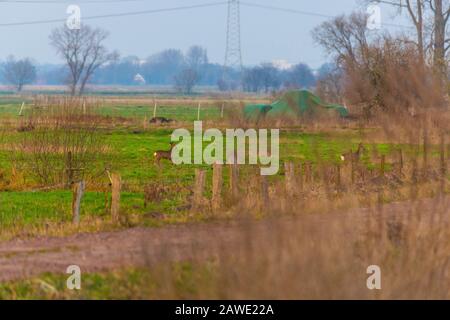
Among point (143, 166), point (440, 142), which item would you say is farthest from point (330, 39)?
point (440, 142)

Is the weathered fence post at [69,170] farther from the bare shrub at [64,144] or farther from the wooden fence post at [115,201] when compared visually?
the wooden fence post at [115,201]

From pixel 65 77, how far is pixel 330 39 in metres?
31.7

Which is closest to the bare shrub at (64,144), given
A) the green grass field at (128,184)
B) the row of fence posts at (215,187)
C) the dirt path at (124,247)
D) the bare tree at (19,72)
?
the green grass field at (128,184)

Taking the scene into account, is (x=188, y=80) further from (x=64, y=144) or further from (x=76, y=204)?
(x=76, y=204)

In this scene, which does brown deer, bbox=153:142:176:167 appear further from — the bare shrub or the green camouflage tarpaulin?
the bare shrub

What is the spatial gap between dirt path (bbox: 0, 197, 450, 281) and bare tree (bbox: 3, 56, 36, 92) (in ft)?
381

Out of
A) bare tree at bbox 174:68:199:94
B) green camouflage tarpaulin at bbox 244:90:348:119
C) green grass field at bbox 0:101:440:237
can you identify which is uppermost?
bare tree at bbox 174:68:199:94

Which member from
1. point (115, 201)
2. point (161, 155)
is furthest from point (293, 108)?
point (161, 155)

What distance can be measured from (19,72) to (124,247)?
11820 centimetres

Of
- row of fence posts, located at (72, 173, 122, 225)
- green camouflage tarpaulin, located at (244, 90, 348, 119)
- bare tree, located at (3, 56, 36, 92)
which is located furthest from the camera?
bare tree, located at (3, 56, 36, 92)

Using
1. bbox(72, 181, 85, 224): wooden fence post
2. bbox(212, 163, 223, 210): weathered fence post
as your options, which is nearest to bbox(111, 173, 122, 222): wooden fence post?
bbox(72, 181, 85, 224): wooden fence post

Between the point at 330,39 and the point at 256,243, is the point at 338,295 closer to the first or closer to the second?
the point at 256,243

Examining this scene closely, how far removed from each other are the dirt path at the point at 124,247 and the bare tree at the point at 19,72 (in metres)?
116

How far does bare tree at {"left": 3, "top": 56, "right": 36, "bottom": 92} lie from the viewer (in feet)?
417
